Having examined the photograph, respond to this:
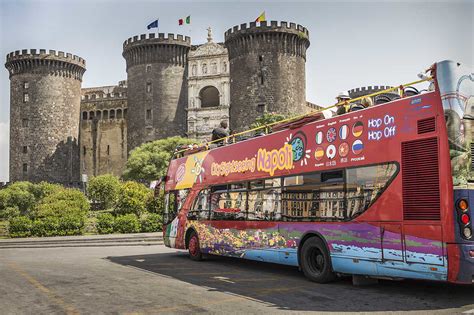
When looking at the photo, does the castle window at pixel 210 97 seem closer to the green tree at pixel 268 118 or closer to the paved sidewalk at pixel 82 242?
the green tree at pixel 268 118

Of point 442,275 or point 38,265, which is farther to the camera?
point 38,265

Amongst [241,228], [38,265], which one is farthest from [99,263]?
[241,228]

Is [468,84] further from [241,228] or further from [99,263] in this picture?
[99,263]

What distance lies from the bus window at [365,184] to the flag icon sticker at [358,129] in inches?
24.0

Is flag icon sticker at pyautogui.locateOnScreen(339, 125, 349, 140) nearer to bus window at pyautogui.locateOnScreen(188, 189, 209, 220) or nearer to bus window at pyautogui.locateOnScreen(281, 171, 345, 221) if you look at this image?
bus window at pyautogui.locateOnScreen(281, 171, 345, 221)

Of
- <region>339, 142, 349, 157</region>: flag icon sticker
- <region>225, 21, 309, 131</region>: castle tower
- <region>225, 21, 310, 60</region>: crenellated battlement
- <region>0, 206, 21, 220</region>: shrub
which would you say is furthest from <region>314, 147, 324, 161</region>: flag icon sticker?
<region>225, 21, 310, 60</region>: crenellated battlement

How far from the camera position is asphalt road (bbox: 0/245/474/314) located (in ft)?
25.9

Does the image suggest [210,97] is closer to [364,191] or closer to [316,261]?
[316,261]

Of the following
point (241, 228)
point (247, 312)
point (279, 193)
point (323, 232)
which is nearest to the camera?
point (247, 312)

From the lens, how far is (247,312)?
7.63 metres

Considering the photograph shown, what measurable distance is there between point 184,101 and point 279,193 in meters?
Result: 50.9

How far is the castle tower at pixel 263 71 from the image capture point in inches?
2178

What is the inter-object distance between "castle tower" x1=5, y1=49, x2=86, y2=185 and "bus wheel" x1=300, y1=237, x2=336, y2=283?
57356mm

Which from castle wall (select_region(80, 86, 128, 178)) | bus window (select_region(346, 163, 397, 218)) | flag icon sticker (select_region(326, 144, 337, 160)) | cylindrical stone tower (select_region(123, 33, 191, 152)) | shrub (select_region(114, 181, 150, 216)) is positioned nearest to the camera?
bus window (select_region(346, 163, 397, 218))
